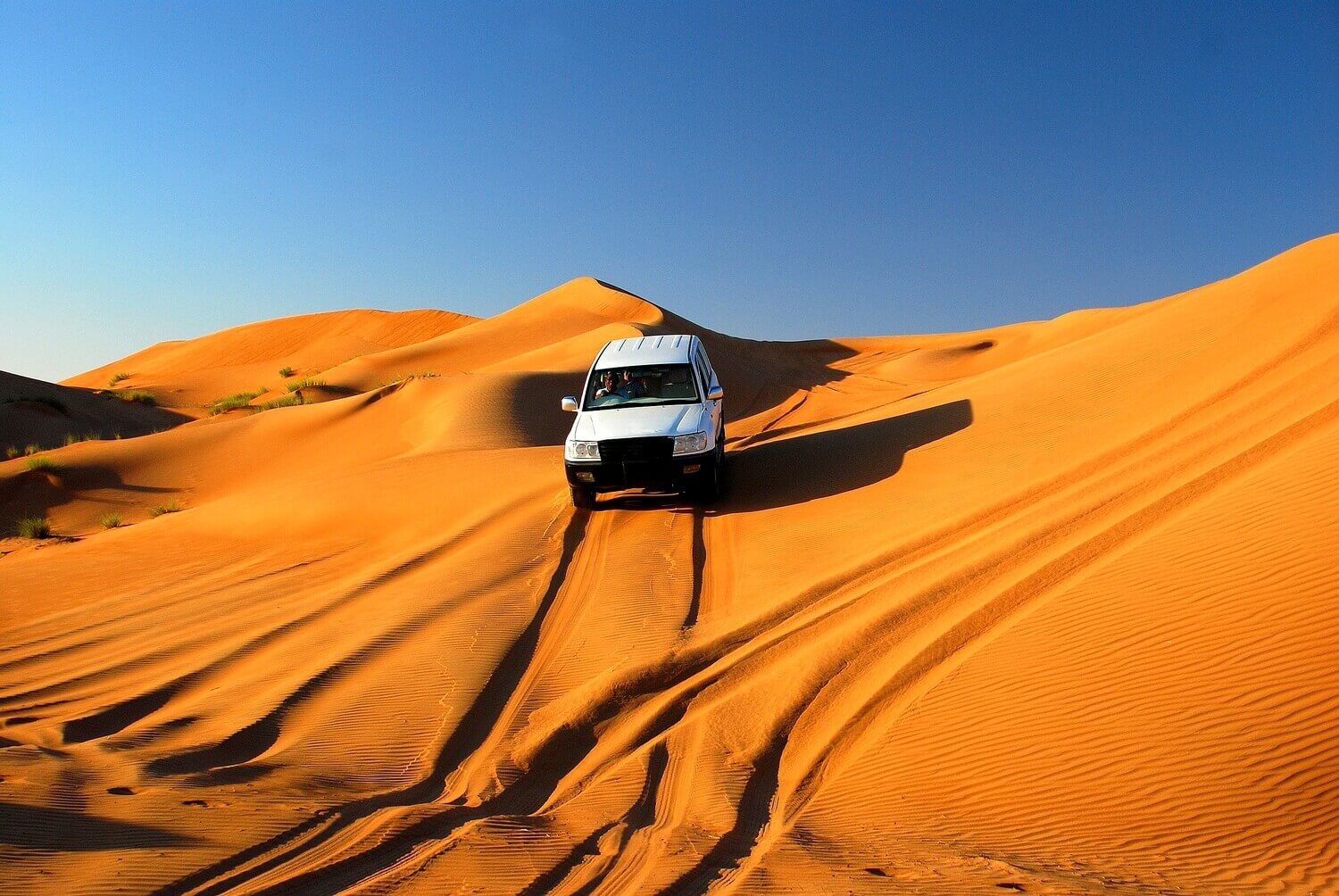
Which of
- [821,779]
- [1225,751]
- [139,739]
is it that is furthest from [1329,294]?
[139,739]

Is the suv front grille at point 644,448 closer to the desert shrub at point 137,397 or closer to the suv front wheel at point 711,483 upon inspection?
the suv front wheel at point 711,483

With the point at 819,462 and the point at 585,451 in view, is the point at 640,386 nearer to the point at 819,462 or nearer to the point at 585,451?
the point at 585,451

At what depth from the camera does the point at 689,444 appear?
12727 mm

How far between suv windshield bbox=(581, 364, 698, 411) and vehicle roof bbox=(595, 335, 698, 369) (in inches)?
4.2

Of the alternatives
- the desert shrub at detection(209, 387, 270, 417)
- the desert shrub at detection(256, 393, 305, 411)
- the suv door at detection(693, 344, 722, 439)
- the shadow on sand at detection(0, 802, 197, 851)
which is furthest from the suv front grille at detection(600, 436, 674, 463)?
the desert shrub at detection(209, 387, 270, 417)

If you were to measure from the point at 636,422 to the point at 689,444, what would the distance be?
0.78 m

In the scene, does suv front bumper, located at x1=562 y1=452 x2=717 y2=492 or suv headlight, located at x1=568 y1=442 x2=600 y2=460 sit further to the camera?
suv headlight, located at x1=568 y1=442 x2=600 y2=460

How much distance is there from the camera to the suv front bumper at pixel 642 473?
12688 mm

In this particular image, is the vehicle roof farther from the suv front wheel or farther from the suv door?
the suv front wheel

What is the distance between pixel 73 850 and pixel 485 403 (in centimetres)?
2159

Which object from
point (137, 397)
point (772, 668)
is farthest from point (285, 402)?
point (772, 668)

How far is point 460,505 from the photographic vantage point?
49.4 feet

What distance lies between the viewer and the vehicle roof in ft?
47.0

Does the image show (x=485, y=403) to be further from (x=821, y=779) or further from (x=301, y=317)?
(x=301, y=317)
